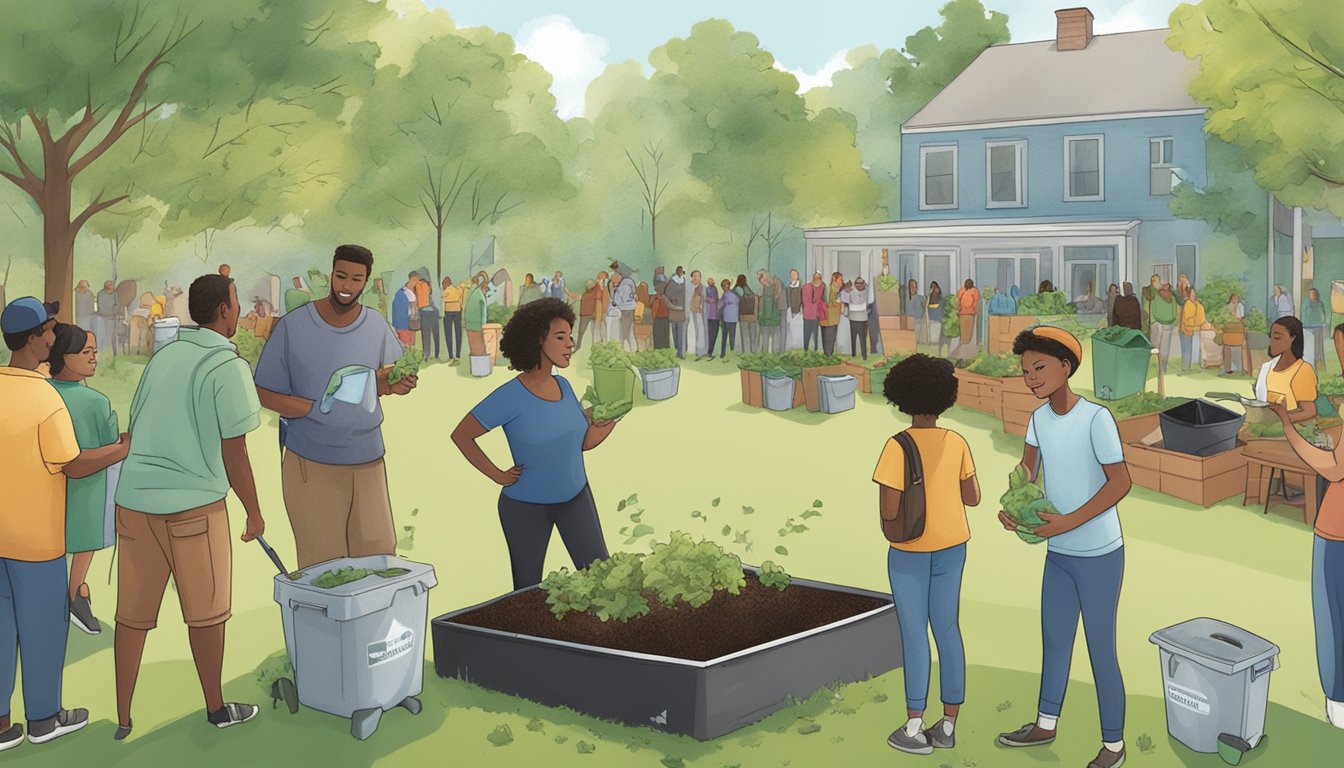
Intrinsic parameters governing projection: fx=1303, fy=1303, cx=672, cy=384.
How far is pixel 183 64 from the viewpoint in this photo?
1872cm

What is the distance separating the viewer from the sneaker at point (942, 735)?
19.9 feet

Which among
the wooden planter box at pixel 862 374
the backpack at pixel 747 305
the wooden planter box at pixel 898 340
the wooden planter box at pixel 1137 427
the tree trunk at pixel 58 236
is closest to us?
the wooden planter box at pixel 1137 427

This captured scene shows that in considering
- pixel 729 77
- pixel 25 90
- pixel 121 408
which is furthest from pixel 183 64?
pixel 729 77

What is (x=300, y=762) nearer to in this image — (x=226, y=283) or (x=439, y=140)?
(x=226, y=283)

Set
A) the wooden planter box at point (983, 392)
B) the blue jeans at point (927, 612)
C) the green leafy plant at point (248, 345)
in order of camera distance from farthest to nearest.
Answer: the green leafy plant at point (248, 345)
the wooden planter box at point (983, 392)
the blue jeans at point (927, 612)

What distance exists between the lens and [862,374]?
18266mm

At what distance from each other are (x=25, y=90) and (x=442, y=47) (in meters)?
16.6

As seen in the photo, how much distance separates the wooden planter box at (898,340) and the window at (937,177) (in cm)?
823

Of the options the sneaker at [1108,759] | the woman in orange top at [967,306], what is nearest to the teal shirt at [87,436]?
the sneaker at [1108,759]

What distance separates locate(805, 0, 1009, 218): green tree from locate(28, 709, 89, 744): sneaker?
33.4 m

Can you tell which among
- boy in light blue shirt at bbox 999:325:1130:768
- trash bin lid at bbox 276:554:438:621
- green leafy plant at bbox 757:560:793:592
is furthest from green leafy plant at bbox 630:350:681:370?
boy in light blue shirt at bbox 999:325:1130:768

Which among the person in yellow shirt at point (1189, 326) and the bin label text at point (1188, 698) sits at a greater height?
the person in yellow shirt at point (1189, 326)

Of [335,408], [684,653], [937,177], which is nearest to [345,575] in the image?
[335,408]

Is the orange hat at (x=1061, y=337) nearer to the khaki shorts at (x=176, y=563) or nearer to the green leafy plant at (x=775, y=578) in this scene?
the green leafy plant at (x=775, y=578)
